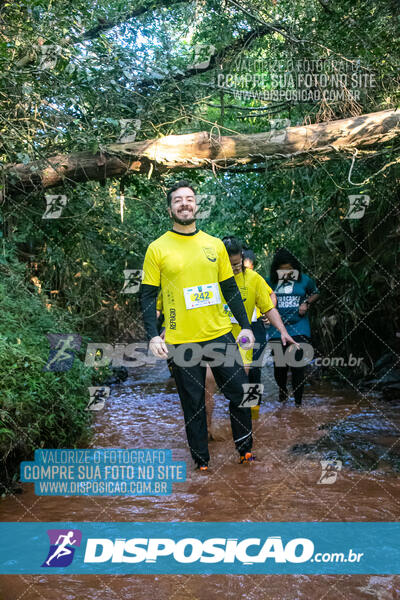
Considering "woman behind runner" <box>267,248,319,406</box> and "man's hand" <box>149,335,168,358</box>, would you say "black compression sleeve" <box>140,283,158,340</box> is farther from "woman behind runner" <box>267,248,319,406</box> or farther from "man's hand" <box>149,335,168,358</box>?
"woman behind runner" <box>267,248,319,406</box>

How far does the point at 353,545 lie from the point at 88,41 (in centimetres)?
622

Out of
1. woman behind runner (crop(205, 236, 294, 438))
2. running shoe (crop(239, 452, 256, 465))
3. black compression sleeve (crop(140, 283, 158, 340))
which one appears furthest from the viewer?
woman behind runner (crop(205, 236, 294, 438))

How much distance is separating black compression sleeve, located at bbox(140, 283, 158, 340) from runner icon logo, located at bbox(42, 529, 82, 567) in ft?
4.47

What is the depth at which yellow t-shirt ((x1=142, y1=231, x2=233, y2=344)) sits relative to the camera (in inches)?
156

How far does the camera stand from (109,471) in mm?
4305

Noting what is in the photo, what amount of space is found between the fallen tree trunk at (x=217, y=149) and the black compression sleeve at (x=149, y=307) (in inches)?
86.3

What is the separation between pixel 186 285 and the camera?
397 centimetres

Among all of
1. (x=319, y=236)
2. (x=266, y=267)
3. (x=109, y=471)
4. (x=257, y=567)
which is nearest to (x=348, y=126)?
(x=319, y=236)

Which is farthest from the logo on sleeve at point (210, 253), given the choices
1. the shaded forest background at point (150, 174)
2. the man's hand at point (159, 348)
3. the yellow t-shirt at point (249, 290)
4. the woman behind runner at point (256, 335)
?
the shaded forest background at point (150, 174)

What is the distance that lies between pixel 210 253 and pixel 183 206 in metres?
0.38

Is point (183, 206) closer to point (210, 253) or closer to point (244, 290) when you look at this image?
point (210, 253)

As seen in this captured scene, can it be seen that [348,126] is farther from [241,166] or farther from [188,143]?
[188,143]

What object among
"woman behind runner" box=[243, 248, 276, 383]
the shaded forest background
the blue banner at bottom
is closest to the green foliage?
the shaded forest background

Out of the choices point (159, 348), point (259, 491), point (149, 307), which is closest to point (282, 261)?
point (149, 307)
